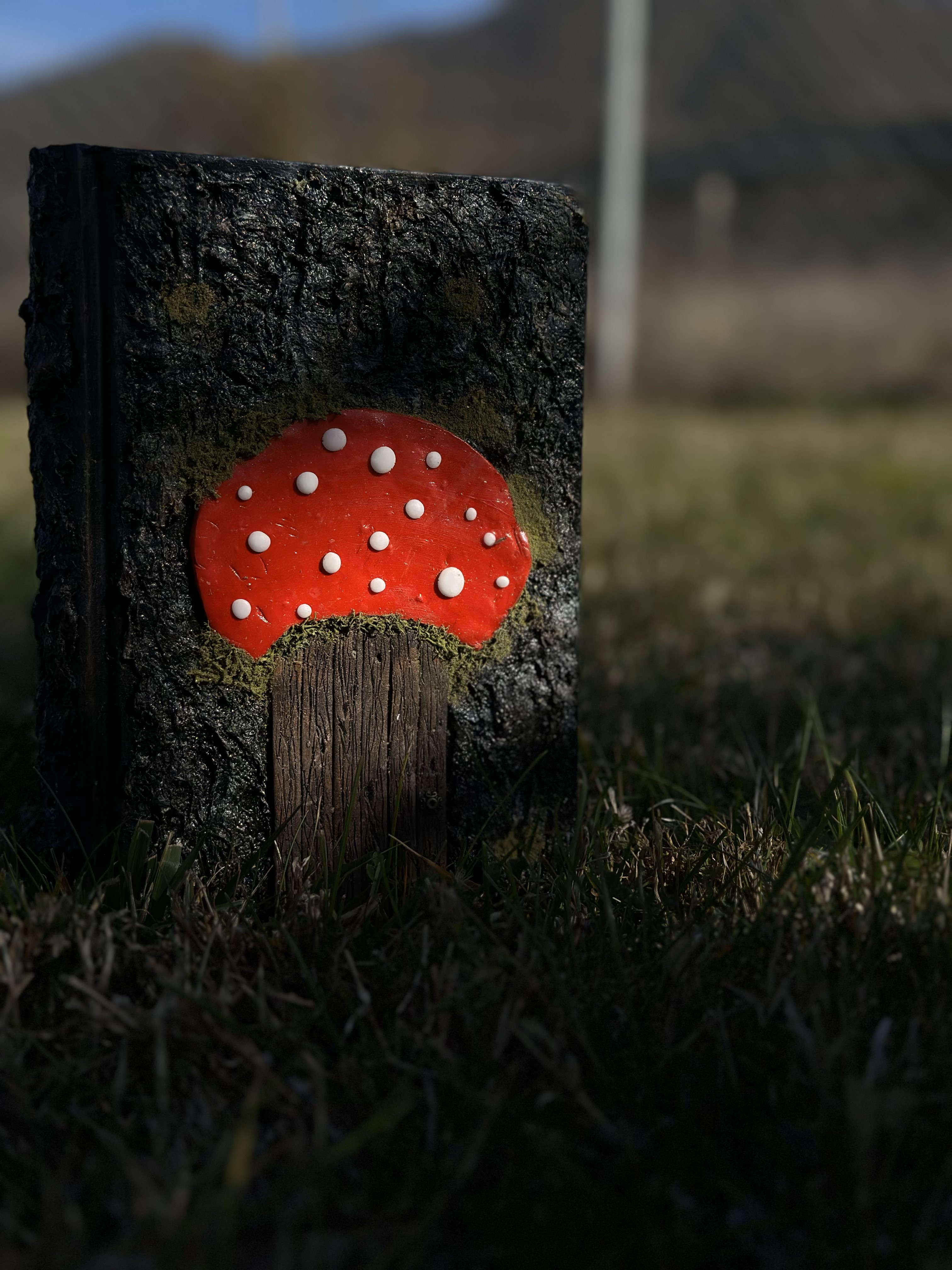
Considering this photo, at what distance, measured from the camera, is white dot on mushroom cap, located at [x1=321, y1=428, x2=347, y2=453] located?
51.3 inches

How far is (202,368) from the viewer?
1.25m

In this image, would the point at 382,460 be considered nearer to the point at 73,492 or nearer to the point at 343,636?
the point at 343,636

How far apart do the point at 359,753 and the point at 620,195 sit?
8.13 m

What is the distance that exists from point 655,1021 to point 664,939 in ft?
0.40

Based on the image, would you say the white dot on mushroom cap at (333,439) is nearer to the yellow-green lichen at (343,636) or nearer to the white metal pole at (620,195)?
the yellow-green lichen at (343,636)

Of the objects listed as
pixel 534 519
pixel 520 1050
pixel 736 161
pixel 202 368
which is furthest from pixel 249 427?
pixel 736 161

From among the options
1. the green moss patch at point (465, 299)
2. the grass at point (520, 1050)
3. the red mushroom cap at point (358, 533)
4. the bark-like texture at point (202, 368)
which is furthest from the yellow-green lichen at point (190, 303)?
the grass at point (520, 1050)

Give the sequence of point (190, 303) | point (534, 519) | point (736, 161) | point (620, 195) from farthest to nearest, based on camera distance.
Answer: point (736, 161)
point (620, 195)
point (534, 519)
point (190, 303)

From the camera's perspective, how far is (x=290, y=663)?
4.41 ft

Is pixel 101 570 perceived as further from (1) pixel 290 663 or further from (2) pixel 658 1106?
(2) pixel 658 1106

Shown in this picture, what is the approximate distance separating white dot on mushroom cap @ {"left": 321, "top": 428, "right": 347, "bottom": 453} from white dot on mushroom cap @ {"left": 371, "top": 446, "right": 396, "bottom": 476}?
0.13 ft

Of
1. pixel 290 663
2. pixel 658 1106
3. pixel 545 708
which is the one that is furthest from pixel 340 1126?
pixel 545 708

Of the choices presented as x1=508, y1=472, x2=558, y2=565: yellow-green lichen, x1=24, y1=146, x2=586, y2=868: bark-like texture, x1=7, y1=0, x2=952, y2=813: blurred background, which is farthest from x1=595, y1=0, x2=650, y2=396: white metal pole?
x1=508, y1=472, x2=558, y2=565: yellow-green lichen

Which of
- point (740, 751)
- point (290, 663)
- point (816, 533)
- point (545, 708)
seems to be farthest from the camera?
point (816, 533)
